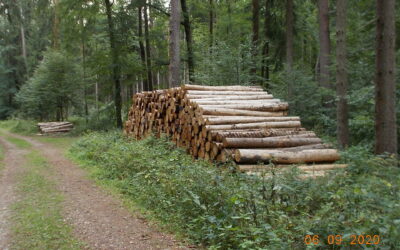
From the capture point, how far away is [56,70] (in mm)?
25719

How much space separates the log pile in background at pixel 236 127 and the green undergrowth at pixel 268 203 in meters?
0.64

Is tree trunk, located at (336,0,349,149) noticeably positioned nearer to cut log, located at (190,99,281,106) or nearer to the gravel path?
cut log, located at (190,99,281,106)

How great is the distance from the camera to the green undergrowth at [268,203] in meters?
3.86

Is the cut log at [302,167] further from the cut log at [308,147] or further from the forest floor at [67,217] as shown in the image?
the forest floor at [67,217]

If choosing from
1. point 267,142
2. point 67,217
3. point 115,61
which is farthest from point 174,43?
point 67,217

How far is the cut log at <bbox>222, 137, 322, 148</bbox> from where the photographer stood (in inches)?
295

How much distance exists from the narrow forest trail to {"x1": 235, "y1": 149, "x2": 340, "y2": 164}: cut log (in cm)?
429

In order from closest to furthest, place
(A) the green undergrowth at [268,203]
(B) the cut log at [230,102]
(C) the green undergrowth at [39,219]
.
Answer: (A) the green undergrowth at [268,203], (C) the green undergrowth at [39,219], (B) the cut log at [230,102]

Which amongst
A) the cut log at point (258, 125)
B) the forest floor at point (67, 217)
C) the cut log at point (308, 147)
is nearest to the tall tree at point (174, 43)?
the forest floor at point (67, 217)

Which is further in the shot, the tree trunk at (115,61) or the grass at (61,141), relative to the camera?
the tree trunk at (115,61)

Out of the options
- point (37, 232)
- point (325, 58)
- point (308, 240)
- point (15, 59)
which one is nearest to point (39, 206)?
point (37, 232)

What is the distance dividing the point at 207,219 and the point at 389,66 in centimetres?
554

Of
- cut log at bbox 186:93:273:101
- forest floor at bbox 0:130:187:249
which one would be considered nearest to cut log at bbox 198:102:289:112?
cut log at bbox 186:93:273:101

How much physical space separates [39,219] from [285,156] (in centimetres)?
488
